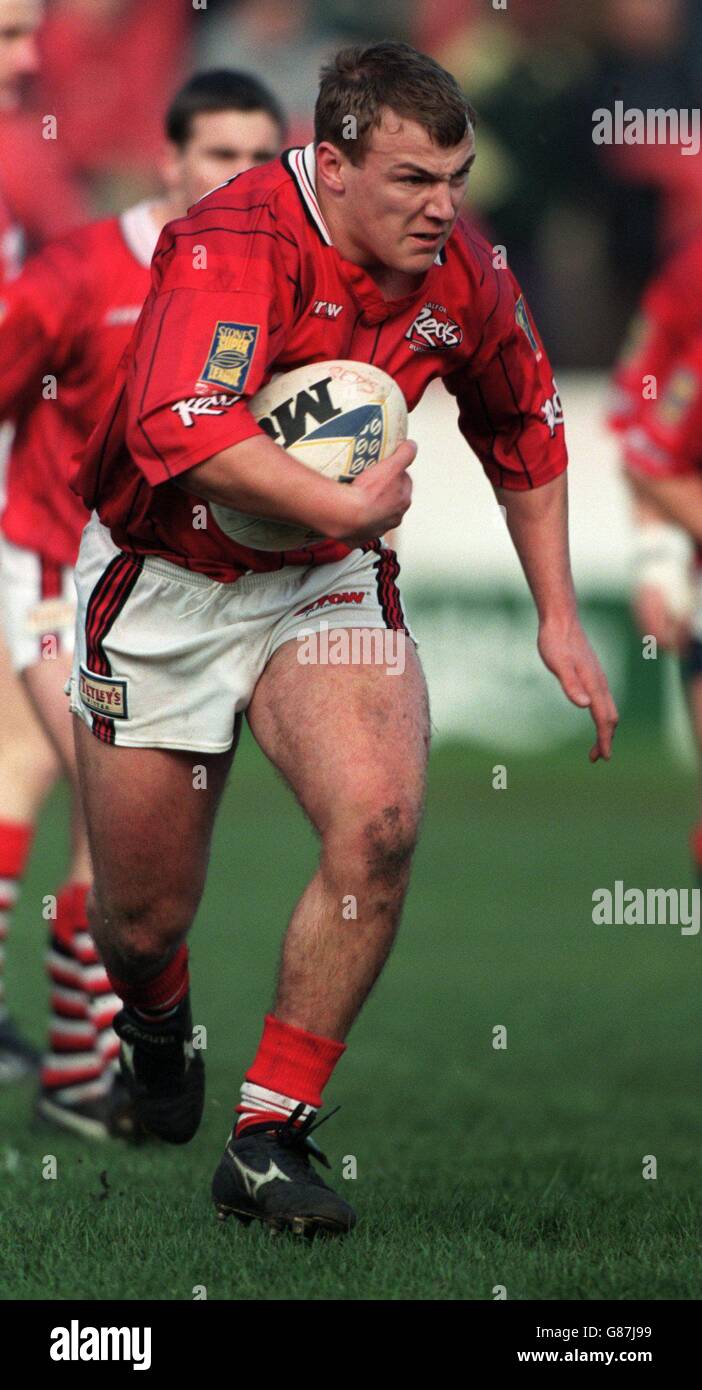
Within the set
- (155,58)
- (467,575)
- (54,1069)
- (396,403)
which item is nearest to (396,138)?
(396,403)

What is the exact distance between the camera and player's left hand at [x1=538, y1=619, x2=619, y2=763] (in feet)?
13.6

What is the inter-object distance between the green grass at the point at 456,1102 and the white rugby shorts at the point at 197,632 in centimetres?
26

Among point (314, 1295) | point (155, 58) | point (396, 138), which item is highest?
point (155, 58)

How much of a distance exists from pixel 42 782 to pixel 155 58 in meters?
11.3

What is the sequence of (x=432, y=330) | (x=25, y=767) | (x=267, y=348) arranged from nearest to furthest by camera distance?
(x=267, y=348) → (x=432, y=330) → (x=25, y=767)

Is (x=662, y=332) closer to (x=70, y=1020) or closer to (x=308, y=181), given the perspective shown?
(x=70, y=1020)

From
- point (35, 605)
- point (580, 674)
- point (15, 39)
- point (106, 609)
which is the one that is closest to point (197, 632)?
point (106, 609)

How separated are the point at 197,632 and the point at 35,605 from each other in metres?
1.90

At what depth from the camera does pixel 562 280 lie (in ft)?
50.6

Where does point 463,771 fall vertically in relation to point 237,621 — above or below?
above

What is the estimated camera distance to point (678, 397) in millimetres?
6719

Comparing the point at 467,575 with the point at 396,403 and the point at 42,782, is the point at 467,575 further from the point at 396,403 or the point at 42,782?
the point at 396,403

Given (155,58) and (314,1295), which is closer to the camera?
(314,1295)

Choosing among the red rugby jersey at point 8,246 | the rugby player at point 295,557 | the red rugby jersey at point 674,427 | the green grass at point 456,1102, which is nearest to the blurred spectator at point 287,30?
the green grass at point 456,1102
